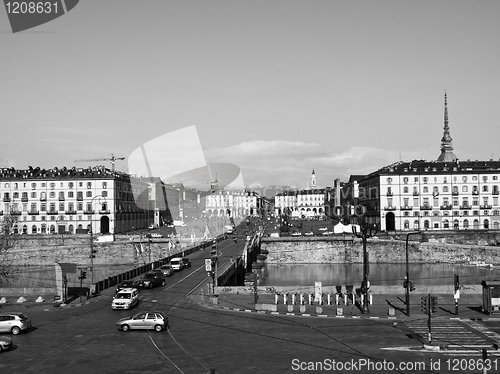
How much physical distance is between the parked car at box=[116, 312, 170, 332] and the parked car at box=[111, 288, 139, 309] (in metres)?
6.75

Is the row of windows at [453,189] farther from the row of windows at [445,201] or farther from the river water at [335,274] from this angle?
the river water at [335,274]

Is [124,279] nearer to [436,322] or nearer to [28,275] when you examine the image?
[436,322]

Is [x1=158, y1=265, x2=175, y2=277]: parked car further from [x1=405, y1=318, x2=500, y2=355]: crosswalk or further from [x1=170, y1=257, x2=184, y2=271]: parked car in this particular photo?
[x1=405, y1=318, x2=500, y2=355]: crosswalk

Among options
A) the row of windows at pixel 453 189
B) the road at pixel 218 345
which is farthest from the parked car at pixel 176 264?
the row of windows at pixel 453 189

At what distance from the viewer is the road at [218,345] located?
22.9m

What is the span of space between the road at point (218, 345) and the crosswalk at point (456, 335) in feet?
1.37

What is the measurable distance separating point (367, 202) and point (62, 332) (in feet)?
364

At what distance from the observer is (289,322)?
32938 millimetres

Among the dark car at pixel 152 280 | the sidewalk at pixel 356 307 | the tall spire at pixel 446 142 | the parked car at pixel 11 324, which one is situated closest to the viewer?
the parked car at pixel 11 324

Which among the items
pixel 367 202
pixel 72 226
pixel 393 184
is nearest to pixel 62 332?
pixel 72 226

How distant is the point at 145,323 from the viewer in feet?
98.6

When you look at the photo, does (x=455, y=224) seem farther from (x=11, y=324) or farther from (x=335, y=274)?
(x=11, y=324)

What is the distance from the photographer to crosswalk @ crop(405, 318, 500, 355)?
26.1 metres

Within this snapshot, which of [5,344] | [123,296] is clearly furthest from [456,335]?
[5,344]
